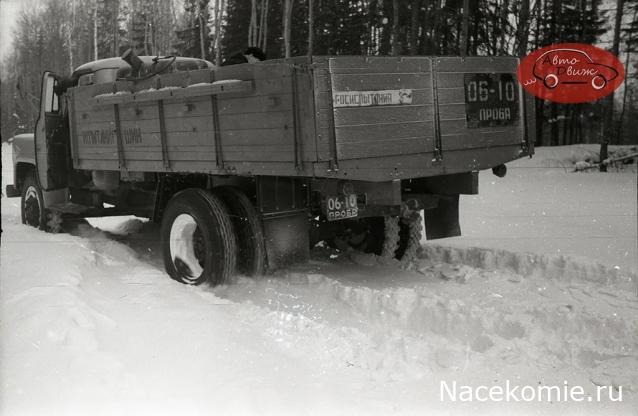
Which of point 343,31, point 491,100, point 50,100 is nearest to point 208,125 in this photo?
point 491,100

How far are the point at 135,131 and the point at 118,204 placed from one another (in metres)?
1.84

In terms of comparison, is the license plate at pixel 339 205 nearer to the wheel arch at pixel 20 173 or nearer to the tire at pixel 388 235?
the tire at pixel 388 235

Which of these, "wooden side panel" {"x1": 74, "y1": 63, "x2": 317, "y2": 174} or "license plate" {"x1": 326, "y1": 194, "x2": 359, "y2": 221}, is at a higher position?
"wooden side panel" {"x1": 74, "y1": 63, "x2": 317, "y2": 174}

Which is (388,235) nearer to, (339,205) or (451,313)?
(339,205)

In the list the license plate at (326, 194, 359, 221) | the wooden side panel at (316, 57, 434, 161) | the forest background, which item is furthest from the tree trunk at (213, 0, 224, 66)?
the wooden side panel at (316, 57, 434, 161)

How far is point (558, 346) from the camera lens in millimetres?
3875

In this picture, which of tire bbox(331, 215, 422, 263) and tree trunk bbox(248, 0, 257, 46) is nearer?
tire bbox(331, 215, 422, 263)

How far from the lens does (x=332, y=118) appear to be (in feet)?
13.7

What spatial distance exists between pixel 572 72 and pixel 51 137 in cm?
600

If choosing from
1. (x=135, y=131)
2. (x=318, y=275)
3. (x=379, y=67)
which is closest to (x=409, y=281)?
(x=318, y=275)

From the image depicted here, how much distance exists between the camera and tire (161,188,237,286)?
5238 millimetres

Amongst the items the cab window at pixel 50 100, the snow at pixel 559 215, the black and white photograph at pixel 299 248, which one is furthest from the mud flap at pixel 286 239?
the cab window at pixel 50 100

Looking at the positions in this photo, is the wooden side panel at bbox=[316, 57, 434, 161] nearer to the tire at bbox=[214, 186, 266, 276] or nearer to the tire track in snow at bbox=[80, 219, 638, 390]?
the tire track in snow at bbox=[80, 219, 638, 390]

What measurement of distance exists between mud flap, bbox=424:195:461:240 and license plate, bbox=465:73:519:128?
2.95 ft
